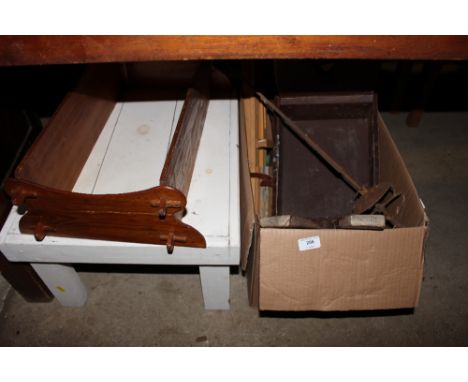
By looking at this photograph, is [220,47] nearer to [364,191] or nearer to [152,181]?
[152,181]

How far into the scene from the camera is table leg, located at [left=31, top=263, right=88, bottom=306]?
4.14 ft

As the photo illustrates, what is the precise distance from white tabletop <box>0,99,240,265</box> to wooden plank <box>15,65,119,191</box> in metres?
0.05

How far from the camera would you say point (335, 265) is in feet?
3.27

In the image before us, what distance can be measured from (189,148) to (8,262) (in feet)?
2.34

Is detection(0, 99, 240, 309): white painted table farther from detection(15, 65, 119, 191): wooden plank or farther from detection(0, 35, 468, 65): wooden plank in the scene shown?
detection(0, 35, 468, 65): wooden plank

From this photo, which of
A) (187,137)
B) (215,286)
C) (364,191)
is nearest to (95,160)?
(187,137)

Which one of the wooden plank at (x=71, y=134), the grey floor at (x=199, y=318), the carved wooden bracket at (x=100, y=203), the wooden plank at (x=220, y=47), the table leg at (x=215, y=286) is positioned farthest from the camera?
the grey floor at (x=199, y=318)

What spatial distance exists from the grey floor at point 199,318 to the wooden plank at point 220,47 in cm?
104

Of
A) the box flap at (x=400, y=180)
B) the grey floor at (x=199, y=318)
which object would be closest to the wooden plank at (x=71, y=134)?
the grey floor at (x=199, y=318)

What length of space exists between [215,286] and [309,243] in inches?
18.7

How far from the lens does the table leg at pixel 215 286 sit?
123 centimetres

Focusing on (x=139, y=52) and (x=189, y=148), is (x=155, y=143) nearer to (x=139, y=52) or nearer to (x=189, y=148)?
(x=189, y=148)

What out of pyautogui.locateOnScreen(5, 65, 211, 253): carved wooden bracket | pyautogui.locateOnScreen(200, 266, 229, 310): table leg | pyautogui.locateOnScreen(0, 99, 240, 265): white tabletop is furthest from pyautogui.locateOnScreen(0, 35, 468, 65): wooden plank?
pyautogui.locateOnScreen(200, 266, 229, 310): table leg

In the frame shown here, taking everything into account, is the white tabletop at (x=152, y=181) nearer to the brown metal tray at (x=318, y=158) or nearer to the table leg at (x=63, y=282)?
the table leg at (x=63, y=282)
